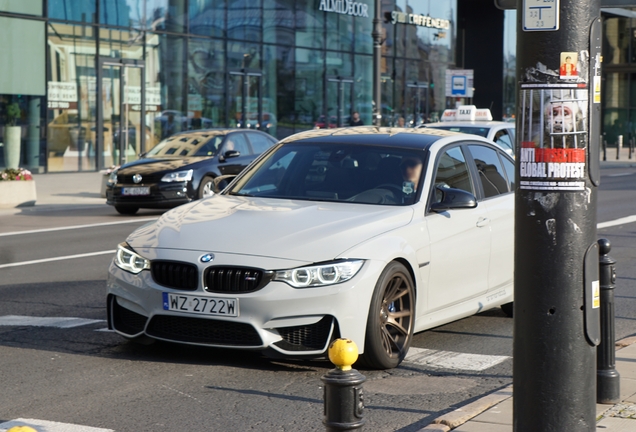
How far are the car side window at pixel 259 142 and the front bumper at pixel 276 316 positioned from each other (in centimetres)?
1400

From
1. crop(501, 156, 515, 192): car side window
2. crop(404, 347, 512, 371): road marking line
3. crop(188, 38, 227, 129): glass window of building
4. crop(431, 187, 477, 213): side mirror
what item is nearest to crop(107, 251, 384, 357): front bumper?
crop(404, 347, 512, 371): road marking line

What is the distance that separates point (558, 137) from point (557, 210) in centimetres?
29

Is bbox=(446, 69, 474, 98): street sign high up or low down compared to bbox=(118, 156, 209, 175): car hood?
up

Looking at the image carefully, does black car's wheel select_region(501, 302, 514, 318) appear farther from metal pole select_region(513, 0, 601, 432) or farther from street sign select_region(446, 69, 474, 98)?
street sign select_region(446, 69, 474, 98)

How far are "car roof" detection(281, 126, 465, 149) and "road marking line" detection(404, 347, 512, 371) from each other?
1.58m

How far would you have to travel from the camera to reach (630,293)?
33.3 ft

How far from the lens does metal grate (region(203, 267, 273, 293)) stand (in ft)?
20.7

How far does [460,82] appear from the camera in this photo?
30422 mm

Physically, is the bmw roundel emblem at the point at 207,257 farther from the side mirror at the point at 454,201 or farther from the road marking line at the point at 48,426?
the side mirror at the point at 454,201

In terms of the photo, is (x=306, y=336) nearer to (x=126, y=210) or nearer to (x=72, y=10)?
(x=126, y=210)

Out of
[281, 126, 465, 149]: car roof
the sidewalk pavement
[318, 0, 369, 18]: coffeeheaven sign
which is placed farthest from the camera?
[318, 0, 369, 18]: coffeeheaven sign

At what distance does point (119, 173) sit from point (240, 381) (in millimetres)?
13159

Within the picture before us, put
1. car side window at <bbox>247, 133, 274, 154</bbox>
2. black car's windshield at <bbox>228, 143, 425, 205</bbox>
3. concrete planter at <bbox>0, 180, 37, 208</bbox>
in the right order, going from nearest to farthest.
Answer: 1. black car's windshield at <bbox>228, 143, 425, 205</bbox>
2. concrete planter at <bbox>0, 180, 37, 208</bbox>
3. car side window at <bbox>247, 133, 274, 154</bbox>

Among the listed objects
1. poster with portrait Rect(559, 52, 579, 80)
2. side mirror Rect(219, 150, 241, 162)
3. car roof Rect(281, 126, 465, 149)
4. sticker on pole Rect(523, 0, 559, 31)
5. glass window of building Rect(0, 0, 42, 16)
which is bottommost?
side mirror Rect(219, 150, 241, 162)
